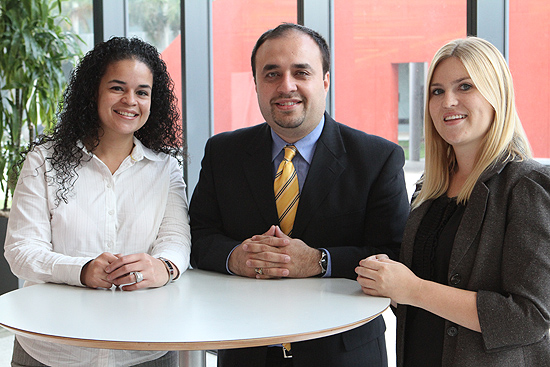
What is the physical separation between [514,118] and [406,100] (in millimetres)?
1544

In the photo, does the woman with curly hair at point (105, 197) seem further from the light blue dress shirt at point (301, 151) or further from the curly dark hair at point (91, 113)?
the light blue dress shirt at point (301, 151)

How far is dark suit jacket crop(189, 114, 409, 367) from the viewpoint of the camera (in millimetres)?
2061

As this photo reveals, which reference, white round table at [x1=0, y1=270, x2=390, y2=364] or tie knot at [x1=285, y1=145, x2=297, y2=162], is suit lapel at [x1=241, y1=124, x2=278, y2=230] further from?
white round table at [x1=0, y1=270, x2=390, y2=364]

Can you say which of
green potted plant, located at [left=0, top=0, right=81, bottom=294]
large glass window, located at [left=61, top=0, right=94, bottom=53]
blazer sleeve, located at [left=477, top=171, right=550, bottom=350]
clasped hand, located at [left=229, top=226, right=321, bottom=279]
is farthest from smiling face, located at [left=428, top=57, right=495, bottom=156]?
large glass window, located at [left=61, top=0, right=94, bottom=53]

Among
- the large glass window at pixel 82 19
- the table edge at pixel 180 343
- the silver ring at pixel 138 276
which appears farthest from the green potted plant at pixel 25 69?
the table edge at pixel 180 343

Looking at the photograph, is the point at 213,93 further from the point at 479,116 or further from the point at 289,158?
the point at 479,116

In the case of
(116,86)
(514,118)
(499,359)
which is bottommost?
(499,359)

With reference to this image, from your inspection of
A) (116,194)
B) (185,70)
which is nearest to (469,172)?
(116,194)

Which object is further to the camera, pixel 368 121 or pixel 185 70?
pixel 185 70

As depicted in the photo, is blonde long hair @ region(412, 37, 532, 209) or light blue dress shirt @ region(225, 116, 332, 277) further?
light blue dress shirt @ region(225, 116, 332, 277)

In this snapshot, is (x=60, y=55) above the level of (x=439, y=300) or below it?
above

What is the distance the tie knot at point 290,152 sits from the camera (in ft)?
7.39

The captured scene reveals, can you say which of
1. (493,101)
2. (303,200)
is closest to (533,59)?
(493,101)

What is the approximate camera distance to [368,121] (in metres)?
3.50
